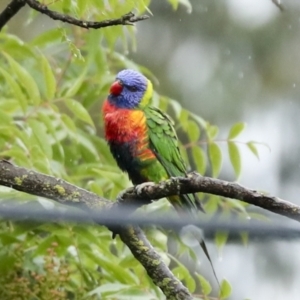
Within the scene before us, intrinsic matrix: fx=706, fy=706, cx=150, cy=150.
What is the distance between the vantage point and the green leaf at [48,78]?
63.1 inches

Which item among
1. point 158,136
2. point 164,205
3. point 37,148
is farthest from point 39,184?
point 158,136

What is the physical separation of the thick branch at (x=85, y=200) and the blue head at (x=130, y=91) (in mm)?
666

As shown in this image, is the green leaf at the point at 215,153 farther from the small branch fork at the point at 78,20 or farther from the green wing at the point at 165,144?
the small branch fork at the point at 78,20

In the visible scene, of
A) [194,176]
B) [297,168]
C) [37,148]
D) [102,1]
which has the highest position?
[102,1]

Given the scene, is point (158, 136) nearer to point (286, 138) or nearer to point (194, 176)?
point (194, 176)

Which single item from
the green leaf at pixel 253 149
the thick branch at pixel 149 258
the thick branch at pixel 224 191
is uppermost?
the thick branch at pixel 224 191

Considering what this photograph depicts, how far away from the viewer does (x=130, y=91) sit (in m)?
1.93

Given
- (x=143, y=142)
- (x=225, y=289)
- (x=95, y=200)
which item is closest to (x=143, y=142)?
(x=143, y=142)

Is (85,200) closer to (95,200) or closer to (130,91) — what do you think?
(95,200)

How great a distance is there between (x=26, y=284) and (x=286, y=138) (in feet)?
10.6

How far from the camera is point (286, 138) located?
4.53 m

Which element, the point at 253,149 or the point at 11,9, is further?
the point at 253,149

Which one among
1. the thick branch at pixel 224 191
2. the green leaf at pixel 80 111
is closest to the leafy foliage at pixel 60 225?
the green leaf at pixel 80 111

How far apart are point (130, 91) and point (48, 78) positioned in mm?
356
